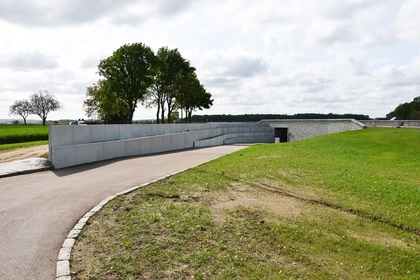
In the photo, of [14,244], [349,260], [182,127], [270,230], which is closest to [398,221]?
[349,260]

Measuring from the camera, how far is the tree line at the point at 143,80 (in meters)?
45.9

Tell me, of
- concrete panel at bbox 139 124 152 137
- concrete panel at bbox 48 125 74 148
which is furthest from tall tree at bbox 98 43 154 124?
concrete panel at bbox 48 125 74 148

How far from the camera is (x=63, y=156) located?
622 inches

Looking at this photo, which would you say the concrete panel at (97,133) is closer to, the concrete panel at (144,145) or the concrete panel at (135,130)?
the concrete panel at (144,145)

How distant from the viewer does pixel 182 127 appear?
111 ft

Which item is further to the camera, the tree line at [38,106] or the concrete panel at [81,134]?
the tree line at [38,106]

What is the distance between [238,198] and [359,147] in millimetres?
18725

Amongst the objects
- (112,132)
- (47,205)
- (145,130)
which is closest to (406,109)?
(145,130)

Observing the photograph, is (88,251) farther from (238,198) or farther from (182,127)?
(182,127)

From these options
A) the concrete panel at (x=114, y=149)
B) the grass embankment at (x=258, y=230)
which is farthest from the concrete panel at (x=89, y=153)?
the grass embankment at (x=258, y=230)

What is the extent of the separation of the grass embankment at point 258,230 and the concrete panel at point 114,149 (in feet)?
25.6

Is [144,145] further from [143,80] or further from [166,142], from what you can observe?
[143,80]

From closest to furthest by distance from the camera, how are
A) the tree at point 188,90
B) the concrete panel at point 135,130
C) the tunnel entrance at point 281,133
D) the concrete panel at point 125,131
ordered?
the concrete panel at point 125,131 < the concrete panel at point 135,130 < the tree at point 188,90 < the tunnel entrance at point 281,133

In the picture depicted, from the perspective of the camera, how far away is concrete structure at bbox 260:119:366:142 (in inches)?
1767
